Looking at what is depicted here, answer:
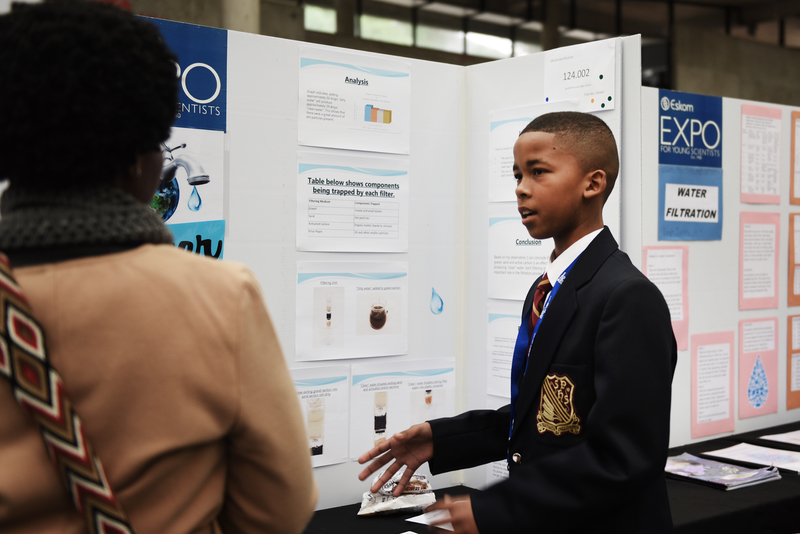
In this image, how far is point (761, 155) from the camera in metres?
3.06

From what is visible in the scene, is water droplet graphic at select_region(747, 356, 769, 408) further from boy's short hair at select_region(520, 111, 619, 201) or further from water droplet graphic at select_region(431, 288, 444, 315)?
boy's short hair at select_region(520, 111, 619, 201)

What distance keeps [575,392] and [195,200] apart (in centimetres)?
124

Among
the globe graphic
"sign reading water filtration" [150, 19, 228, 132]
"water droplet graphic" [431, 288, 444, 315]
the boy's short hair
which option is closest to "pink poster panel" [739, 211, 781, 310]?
"water droplet graphic" [431, 288, 444, 315]

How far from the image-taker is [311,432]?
222cm

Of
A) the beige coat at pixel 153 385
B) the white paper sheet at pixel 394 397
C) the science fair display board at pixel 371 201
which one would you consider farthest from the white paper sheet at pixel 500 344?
the beige coat at pixel 153 385

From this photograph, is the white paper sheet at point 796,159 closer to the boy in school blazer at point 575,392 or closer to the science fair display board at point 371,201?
the science fair display board at point 371,201

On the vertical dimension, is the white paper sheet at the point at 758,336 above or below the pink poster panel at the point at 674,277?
below

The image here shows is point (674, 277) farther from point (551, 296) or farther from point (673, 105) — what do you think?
point (551, 296)

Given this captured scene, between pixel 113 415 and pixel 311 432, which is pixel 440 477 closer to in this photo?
pixel 311 432

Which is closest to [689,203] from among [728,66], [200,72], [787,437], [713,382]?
[713,382]

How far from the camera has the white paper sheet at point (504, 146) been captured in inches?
92.4

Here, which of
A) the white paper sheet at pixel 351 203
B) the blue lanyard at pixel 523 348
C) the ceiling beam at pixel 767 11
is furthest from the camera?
the ceiling beam at pixel 767 11

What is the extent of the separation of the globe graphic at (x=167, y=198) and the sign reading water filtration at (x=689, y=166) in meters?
1.78

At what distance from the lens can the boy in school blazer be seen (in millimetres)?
1162
